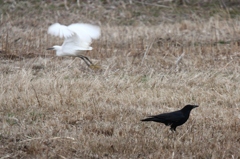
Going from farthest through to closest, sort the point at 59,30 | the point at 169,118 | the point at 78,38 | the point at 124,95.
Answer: the point at 78,38 < the point at 59,30 < the point at 124,95 < the point at 169,118

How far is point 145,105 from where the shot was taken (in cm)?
654

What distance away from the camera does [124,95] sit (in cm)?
689

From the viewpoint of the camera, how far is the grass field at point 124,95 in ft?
15.7

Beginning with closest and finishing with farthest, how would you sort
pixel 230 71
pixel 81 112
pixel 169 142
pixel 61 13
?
pixel 169 142
pixel 81 112
pixel 230 71
pixel 61 13

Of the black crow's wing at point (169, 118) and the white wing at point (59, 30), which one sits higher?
the white wing at point (59, 30)

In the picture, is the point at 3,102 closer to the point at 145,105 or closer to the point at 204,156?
the point at 145,105

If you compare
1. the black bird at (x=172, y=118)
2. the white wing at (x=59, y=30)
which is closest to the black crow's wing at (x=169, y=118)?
the black bird at (x=172, y=118)

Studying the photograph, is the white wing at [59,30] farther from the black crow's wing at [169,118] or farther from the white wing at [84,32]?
the black crow's wing at [169,118]

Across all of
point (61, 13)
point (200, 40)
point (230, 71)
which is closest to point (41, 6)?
point (61, 13)

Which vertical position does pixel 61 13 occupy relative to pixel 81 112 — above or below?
above

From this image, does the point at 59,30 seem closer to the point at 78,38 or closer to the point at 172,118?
the point at 78,38

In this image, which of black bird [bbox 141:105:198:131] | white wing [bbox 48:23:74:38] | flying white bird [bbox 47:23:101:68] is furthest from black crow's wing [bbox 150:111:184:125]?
flying white bird [bbox 47:23:101:68]

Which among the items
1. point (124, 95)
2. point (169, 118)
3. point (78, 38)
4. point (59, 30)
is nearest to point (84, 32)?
point (78, 38)

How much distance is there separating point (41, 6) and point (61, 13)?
964mm
